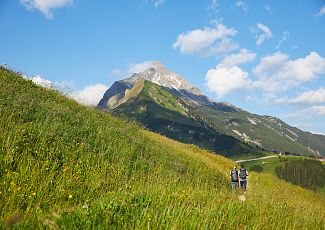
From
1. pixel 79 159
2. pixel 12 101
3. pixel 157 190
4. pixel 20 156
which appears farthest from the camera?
pixel 12 101

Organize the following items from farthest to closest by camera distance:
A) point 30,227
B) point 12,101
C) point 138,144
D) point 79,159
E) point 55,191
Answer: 1. point 138,144
2. point 12,101
3. point 79,159
4. point 55,191
5. point 30,227

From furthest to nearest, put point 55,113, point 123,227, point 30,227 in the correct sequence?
1. point 55,113
2. point 123,227
3. point 30,227

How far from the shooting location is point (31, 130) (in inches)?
482

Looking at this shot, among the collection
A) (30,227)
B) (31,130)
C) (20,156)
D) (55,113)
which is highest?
(55,113)

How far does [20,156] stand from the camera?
9.84 m

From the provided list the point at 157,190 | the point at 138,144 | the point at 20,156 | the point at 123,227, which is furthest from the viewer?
the point at 138,144

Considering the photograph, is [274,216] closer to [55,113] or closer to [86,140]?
[86,140]

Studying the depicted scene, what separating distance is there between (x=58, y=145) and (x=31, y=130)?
1.09 meters

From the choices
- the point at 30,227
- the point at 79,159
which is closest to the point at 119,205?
Answer: the point at 30,227

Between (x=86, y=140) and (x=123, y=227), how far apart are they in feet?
31.0

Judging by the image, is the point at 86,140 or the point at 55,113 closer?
the point at 86,140

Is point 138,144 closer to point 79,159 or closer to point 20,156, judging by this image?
point 79,159

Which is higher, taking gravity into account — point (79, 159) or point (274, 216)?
point (79, 159)

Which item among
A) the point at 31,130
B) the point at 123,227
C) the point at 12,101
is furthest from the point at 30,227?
the point at 12,101
